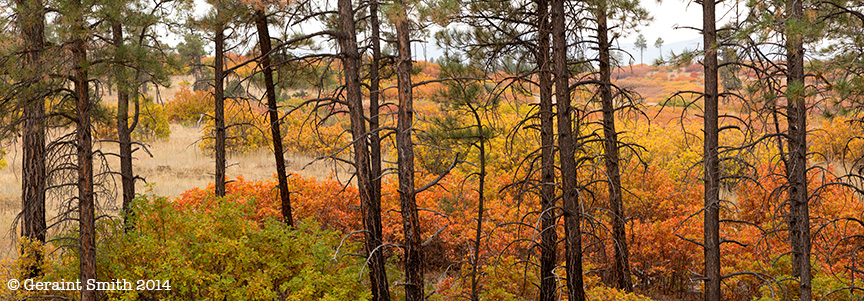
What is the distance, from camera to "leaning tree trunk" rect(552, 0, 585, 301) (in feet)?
25.8

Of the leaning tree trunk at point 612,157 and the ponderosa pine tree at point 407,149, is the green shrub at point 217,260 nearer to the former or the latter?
the ponderosa pine tree at point 407,149

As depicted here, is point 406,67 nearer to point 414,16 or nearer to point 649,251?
point 414,16

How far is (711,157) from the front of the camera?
778cm

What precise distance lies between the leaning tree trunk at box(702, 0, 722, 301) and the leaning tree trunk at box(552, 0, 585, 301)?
65.9 inches

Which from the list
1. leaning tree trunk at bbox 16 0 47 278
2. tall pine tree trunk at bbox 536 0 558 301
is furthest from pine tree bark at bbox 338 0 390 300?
leaning tree trunk at bbox 16 0 47 278

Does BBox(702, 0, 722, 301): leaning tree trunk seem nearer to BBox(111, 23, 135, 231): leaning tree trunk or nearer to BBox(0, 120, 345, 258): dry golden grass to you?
BBox(111, 23, 135, 231): leaning tree trunk

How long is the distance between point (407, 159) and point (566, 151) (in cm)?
218

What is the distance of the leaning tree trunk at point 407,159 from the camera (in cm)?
732

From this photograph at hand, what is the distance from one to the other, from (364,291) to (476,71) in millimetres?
3995

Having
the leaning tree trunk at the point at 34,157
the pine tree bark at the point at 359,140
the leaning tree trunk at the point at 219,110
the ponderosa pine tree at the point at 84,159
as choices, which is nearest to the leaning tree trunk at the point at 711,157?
the pine tree bark at the point at 359,140

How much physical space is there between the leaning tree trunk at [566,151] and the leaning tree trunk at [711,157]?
65.9 inches

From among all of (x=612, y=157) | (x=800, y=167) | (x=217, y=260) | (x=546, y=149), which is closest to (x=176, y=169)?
(x=217, y=260)

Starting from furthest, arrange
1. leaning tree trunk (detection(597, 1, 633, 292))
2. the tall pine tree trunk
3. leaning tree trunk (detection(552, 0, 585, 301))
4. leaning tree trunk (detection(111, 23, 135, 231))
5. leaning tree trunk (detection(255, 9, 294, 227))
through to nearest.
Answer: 1. leaning tree trunk (detection(255, 9, 294, 227))
2. leaning tree trunk (detection(597, 1, 633, 292))
3. leaning tree trunk (detection(111, 23, 135, 231))
4. the tall pine tree trunk
5. leaning tree trunk (detection(552, 0, 585, 301))

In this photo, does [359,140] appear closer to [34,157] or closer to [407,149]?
[407,149]
